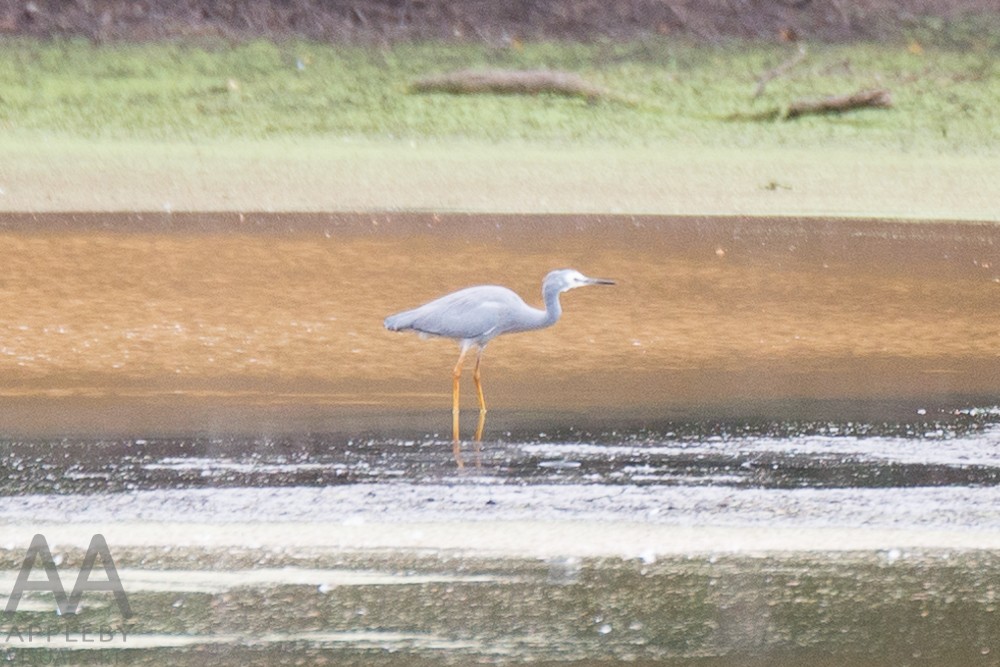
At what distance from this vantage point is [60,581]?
4844mm

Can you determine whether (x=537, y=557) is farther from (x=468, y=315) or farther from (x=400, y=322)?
(x=400, y=322)

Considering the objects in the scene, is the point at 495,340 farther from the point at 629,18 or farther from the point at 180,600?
the point at 629,18

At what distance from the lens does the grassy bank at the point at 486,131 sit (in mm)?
12523

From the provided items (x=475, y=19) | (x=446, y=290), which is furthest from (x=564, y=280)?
(x=475, y=19)

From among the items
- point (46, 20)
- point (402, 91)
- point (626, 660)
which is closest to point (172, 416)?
point (626, 660)

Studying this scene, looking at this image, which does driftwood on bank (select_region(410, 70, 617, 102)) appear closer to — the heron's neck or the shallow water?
the heron's neck

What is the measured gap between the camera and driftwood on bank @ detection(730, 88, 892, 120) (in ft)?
48.6

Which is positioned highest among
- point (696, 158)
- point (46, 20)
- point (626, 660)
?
point (46, 20)

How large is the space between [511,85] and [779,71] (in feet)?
8.64

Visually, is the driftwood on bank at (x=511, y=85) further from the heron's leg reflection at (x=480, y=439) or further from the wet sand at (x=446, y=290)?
the heron's leg reflection at (x=480, y=439)

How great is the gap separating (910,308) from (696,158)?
14.4 ft

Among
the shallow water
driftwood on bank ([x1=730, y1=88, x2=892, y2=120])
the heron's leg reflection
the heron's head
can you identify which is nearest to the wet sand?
the heron's leg reflection

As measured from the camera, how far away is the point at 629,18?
17641 millimetres

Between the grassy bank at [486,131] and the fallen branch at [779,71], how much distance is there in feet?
0.28
